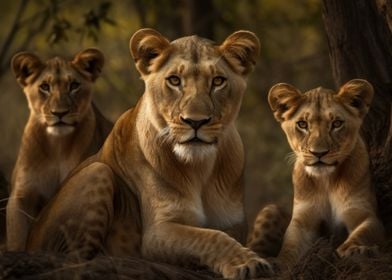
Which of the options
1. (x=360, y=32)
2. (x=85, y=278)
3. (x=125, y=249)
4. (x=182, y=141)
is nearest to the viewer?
(x=85, y=278)

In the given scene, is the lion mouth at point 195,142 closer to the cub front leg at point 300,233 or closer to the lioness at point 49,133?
the cub front leg at point 300,233

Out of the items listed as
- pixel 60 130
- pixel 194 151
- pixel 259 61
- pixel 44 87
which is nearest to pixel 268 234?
pixel 194 151

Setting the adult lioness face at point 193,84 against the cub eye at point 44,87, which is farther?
the cub eye at point 44,87

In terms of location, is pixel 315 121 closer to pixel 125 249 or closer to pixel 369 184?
pixel 369 184

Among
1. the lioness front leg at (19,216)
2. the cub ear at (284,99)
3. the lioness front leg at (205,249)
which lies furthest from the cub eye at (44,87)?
the lioness front leg at (205,249)

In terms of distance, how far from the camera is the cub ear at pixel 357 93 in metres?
6.75

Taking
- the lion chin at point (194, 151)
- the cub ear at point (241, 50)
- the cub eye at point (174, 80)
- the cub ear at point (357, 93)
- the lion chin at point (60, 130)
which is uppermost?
the cub ear at point (241, 50)

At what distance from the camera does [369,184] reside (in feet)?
22.0

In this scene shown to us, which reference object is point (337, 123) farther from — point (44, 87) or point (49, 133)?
point (44, 87)

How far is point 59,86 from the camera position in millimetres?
7836

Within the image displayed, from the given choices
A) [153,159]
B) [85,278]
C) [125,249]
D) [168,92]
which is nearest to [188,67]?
[168,92]

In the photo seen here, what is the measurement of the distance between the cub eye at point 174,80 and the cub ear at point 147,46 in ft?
0.73

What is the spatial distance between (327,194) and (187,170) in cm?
91

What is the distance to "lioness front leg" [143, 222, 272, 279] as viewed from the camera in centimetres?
579
